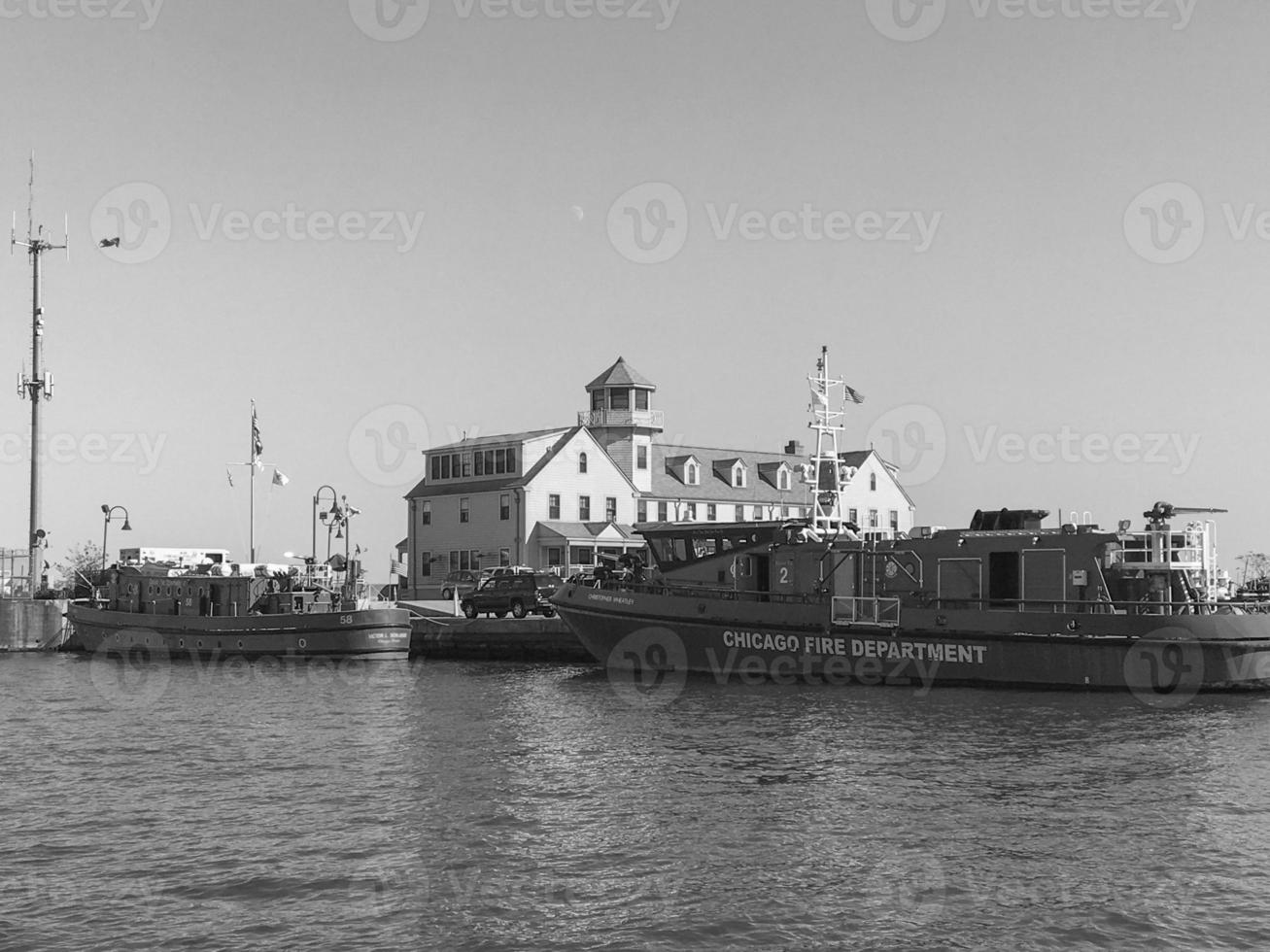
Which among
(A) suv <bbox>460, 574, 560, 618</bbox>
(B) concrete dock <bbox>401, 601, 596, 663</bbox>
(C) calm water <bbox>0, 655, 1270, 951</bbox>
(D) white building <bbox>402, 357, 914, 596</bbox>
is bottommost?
(C) calm water <bbox>0, 655, 1270, 951</bbox>

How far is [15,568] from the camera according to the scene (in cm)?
5553

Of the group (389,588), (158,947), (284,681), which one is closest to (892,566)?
(284,681)

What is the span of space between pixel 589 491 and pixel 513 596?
1804 cm

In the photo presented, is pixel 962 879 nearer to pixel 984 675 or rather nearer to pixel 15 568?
pixel 984 675

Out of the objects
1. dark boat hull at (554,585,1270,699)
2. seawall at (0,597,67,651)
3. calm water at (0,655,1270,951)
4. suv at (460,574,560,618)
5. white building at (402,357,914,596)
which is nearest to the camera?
calm water at (0,655,1270,951)

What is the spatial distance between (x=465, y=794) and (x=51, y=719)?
1291 cm

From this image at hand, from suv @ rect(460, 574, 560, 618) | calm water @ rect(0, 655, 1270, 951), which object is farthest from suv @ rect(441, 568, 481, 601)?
calm water @ rect(0, 655, 1270, 951)

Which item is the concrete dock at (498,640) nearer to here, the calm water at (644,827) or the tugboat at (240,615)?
the tugboat at (240,615)

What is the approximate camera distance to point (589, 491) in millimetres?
66938

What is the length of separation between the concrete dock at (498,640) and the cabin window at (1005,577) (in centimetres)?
1432

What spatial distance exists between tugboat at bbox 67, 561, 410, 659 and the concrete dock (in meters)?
1.97

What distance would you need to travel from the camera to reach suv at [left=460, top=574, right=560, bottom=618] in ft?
161

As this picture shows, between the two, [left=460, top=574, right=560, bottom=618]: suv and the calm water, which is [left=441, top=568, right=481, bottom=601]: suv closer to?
[left=460, top=574, right=560, bottom=618]: suv

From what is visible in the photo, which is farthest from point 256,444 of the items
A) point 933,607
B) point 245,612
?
point 933,607
